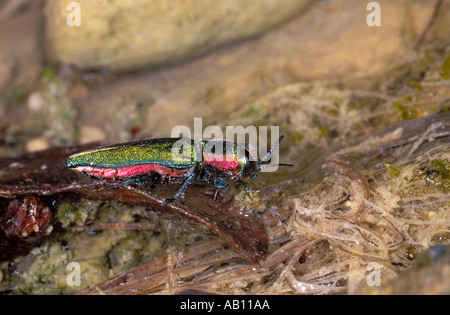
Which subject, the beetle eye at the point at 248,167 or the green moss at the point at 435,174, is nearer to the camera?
the green moss at the point at 435,174

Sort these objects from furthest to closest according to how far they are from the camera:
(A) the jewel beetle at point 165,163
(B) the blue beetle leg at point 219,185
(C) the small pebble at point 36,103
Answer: (C) the small pebble at point 36,103 → (B) the blue beetle leg at point 219,185 → (A) the jewel beetle at point 165,163

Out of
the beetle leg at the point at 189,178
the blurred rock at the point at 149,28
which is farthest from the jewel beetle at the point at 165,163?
the blurred rock at the point at 149,28

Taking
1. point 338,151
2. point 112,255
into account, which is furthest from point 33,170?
point 338,151

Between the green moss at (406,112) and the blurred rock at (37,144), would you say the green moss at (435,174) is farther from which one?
the blurred rock at (37,144)

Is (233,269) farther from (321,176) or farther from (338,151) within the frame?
(338,151)

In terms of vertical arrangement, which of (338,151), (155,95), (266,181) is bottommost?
(266,181)

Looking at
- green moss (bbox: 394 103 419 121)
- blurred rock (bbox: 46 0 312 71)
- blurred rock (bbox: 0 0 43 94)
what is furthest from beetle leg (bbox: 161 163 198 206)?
blurred rock (bbox: 0 0 43 94)

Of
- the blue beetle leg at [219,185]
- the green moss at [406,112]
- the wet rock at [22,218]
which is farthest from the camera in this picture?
the green moss at [406,112]

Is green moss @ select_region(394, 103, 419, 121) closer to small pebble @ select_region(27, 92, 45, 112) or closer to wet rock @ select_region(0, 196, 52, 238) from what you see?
wet rock @ select_region(0, 196, 52, 238)
